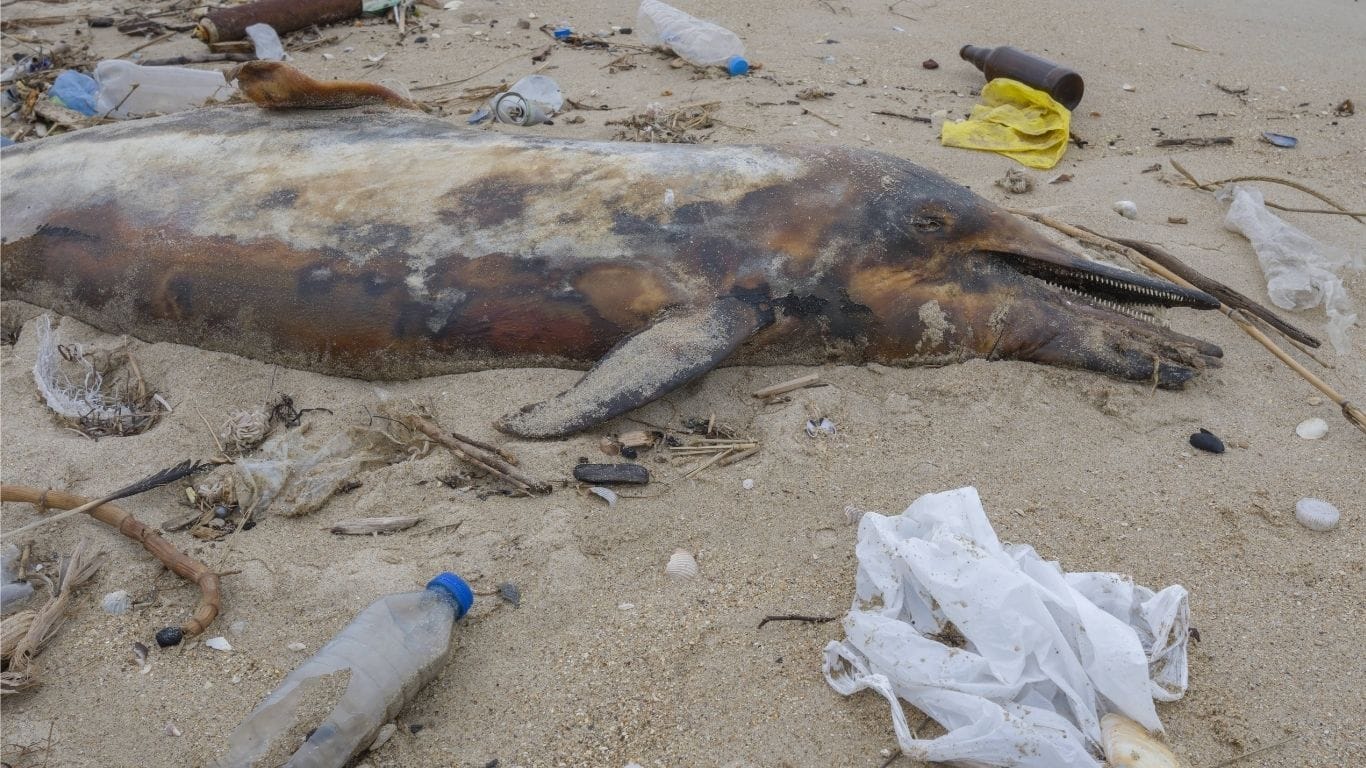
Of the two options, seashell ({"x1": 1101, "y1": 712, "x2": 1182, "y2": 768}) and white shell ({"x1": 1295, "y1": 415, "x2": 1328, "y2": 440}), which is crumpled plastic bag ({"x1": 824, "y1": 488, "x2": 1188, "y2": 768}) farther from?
white shell ({"x1": 1295, "y1": 415, "x2": 1328, "y2": 440})

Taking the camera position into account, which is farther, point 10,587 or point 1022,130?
point 1022,130

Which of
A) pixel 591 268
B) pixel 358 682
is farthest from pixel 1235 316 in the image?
pixel 358 682

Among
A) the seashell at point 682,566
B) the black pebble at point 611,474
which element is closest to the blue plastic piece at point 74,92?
the black pebble at point 611,474

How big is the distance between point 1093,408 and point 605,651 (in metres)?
2.08

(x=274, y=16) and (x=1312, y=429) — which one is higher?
(x=274, y=16)

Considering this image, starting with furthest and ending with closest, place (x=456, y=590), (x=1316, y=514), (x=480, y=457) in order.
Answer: (x=480, y=457), (x=1316, y=514), (x=456, y=590)

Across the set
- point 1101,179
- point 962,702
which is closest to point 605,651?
point 962,702

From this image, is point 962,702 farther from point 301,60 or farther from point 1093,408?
point 301,60

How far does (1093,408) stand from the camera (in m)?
3.55

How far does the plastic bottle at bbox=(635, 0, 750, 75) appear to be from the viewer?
258 inches

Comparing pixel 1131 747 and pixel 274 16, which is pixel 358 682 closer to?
pixel 1131 747

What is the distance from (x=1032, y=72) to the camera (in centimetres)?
589

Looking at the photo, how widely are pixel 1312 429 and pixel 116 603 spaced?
154 inches

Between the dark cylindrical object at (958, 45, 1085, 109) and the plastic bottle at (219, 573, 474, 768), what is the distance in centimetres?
481
